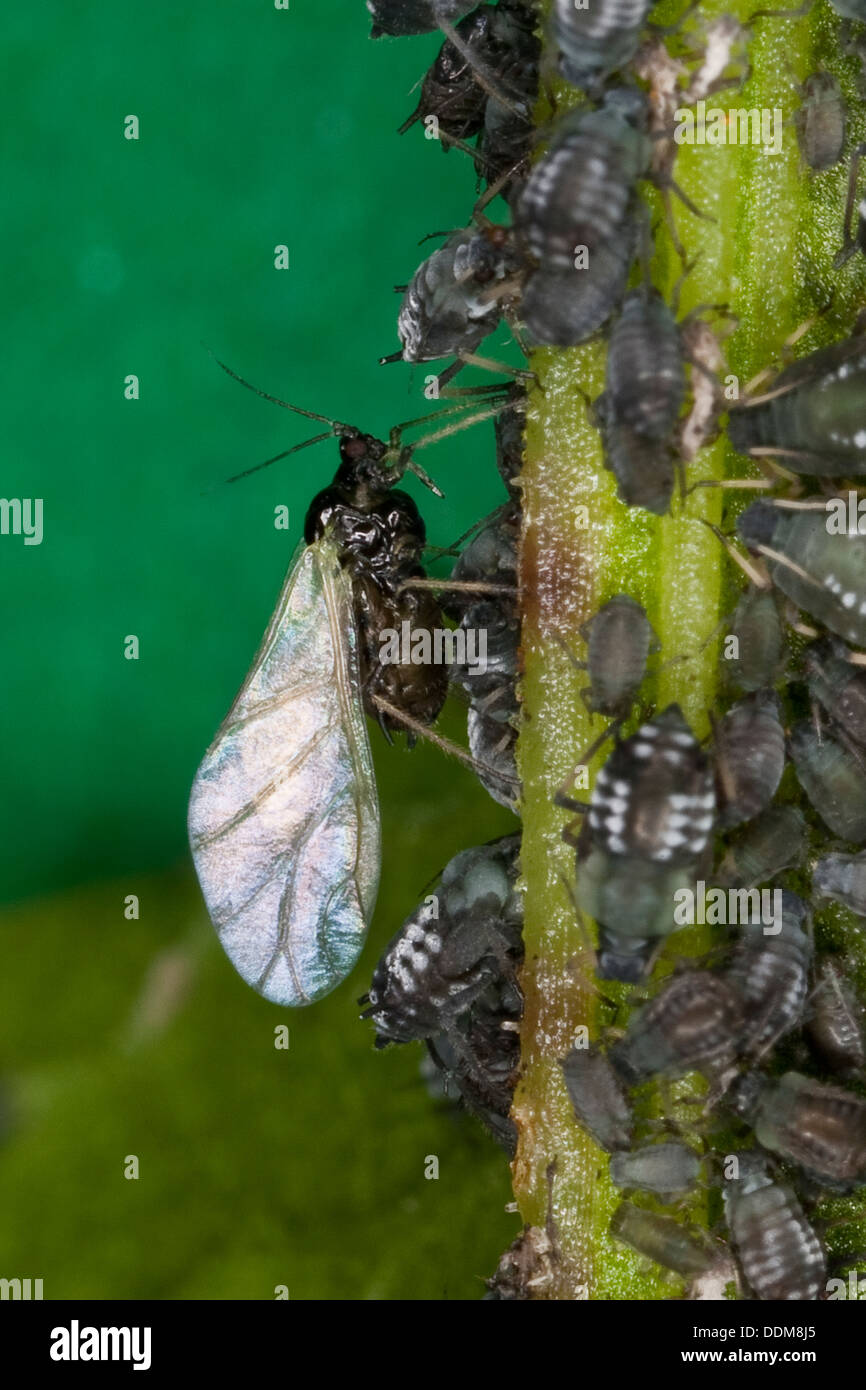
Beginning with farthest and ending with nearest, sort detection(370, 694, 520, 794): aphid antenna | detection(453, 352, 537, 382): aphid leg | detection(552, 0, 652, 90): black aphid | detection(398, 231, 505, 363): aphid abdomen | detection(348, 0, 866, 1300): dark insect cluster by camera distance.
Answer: detection(370, 694, 520, 794): aphid antenna, detection(398, 231, 505, 363): aphid abdomen, detection(453, 352, 537, 382): aphid leg, detection(348, 0, 866, 1300): dark insect cluster, detection(552, 0, 652, 90): black aphid

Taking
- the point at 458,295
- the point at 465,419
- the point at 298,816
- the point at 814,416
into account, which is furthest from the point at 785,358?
the point at 298,816

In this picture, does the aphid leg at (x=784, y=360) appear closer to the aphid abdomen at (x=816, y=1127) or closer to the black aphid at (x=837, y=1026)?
the black aphid at (x=837, y=1026)

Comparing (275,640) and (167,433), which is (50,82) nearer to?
(167,433)

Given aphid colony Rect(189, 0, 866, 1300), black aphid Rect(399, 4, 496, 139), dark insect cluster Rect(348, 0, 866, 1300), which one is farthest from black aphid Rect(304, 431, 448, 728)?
black aphid Rect(399, 4, 496, 139)

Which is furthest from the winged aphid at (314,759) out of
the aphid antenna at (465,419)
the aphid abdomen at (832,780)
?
the aphid abdomen at (832,780)

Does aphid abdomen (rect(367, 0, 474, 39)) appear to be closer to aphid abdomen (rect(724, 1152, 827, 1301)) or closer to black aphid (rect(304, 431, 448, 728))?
black aphid (rect(304, 431, 448, 728))
